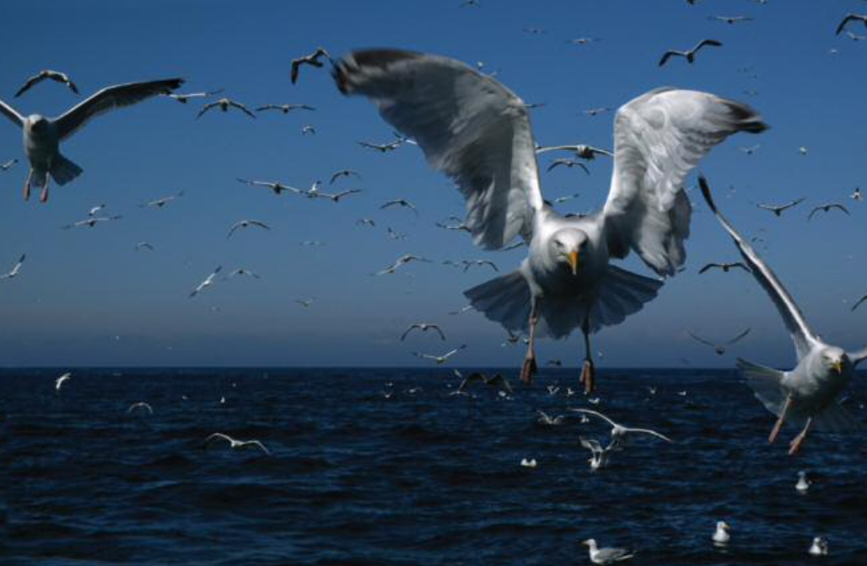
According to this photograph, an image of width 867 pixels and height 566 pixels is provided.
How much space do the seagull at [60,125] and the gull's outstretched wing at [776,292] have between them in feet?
35.4

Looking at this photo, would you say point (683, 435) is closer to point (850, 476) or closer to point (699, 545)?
point (850, 476)

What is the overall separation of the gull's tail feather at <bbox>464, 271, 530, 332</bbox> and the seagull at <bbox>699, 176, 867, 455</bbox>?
612 centimetres

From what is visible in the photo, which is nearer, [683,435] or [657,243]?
[657,243]

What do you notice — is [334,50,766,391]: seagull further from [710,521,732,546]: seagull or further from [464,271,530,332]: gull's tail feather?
[710,521,732,546]: seagull

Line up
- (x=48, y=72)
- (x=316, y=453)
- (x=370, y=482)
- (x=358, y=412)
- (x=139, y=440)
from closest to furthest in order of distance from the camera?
1. (x=48, y=72)
2. (x=370, y=482)
3. (x=316, y=453)
4. (x=139, y=440)
5. (x=358, y=412)

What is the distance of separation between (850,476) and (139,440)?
26.7m

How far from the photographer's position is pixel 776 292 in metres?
14.3

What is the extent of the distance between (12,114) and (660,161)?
15.4 metres

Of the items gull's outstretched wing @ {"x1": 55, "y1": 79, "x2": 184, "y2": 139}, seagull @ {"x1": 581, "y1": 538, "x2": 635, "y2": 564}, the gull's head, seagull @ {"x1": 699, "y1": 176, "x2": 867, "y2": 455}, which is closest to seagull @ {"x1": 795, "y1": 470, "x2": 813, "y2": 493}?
seagull @ {"x1": 581, "y1": 538, "x2": 635, "y2": 564}

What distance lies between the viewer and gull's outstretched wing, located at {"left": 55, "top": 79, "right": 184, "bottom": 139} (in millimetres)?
19188

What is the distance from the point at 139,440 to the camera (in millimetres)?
41531

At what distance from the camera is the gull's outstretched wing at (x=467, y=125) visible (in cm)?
784

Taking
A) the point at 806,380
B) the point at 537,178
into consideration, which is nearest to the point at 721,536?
the point at 806,380

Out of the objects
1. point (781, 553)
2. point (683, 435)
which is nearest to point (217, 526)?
point (781, 553)
